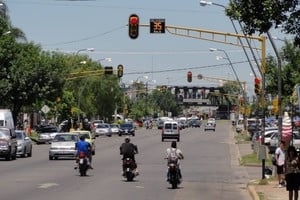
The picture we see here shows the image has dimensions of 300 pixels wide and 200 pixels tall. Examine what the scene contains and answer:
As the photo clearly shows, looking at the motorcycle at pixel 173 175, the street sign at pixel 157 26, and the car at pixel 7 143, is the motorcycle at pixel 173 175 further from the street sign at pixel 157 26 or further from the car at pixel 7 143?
the car at pixel 7 143

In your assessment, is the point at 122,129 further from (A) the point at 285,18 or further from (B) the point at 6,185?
(A) the point at 285,18

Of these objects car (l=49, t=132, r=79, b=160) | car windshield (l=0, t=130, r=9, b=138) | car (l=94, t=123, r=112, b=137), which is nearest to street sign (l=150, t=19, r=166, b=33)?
car (l=49, t=132, r=79, b=160)

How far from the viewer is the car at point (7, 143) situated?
43378 millimetres

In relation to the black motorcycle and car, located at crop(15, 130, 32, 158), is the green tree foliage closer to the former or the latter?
the black motorcycle

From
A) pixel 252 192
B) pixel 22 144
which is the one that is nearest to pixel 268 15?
pixel 252 192

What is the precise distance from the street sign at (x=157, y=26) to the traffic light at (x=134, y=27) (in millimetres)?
978

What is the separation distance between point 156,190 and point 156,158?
21.0 metres

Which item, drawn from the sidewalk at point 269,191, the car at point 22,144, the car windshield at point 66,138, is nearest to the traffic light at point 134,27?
the sidewalk at point 269,191

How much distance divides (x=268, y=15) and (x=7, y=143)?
29.8m

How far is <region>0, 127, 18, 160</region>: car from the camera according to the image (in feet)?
142

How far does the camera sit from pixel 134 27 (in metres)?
35.4

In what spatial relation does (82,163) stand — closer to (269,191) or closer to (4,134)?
(269,191)

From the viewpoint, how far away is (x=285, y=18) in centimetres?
1533

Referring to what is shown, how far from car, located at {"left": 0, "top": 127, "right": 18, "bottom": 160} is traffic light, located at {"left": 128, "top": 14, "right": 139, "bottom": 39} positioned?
1114 cm
